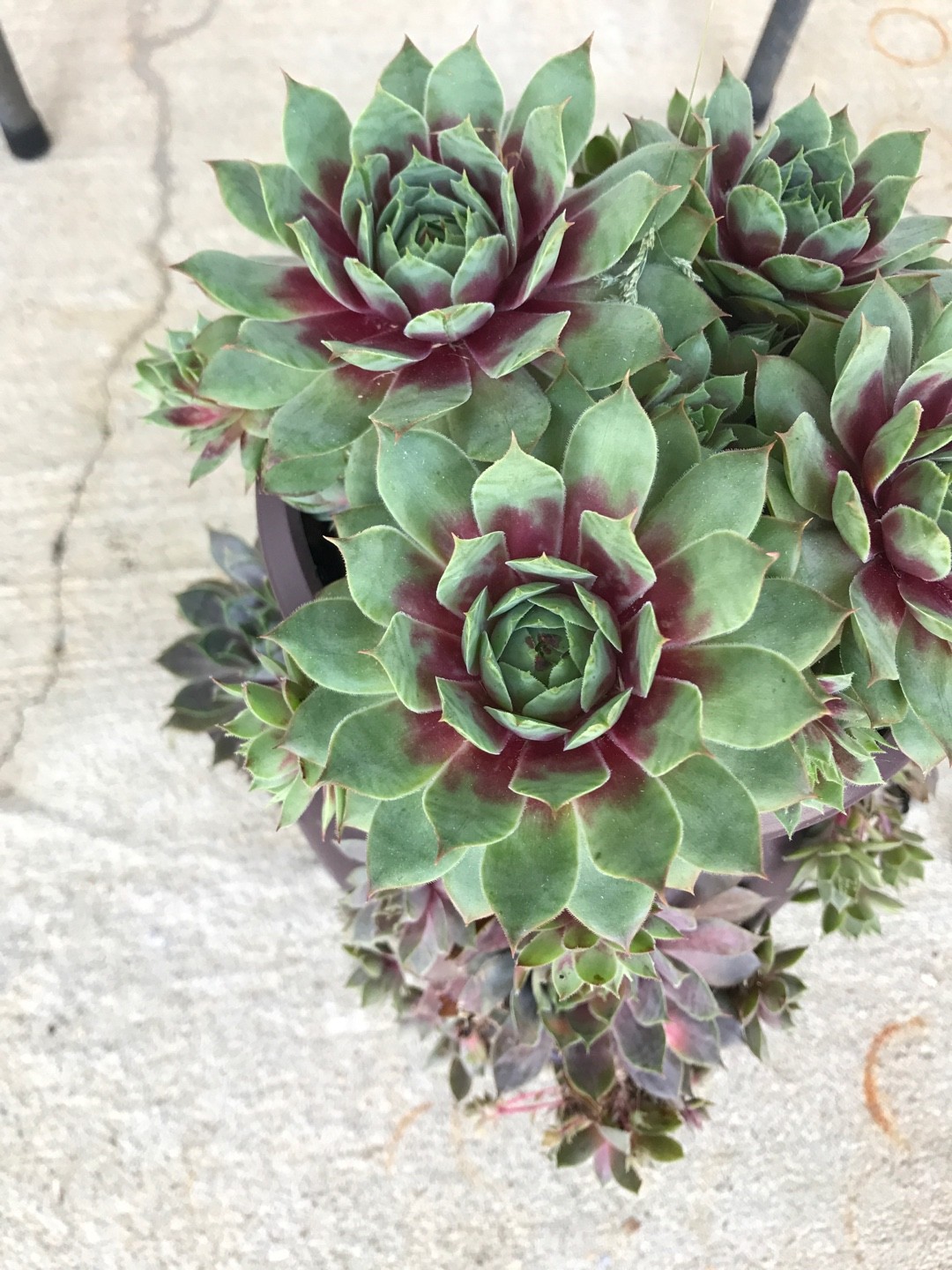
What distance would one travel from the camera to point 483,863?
48 cm

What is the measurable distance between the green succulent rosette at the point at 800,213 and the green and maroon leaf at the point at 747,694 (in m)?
0.22

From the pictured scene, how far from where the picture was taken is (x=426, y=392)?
52cm

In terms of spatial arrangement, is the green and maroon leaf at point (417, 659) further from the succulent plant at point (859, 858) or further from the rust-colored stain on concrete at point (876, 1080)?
the rust-colored stain on concrete at point (876, 1080)

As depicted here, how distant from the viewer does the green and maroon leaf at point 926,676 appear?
500 millimetres

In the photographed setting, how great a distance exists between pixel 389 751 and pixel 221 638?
465 mm

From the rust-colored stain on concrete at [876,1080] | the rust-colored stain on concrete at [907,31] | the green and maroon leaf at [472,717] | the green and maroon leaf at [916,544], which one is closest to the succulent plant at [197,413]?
the green and maroon leaf at [472,717]

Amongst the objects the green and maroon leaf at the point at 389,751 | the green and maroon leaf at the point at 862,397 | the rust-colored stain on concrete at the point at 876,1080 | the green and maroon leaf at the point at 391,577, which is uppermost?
the green and maroon leaf at the point at 862,397

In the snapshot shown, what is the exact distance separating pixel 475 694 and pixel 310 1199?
2.24ft

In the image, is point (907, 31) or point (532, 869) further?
point (907, 31)

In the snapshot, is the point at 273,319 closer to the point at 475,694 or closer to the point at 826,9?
the point at 475,694

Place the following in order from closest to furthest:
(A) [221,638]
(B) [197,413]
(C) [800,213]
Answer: (C) [800,213] → (B) [197,413] → (A) [221,638]

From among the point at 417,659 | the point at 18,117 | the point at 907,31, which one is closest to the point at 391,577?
the point at 417,659

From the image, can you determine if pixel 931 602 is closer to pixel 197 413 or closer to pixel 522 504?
pixel 522 504

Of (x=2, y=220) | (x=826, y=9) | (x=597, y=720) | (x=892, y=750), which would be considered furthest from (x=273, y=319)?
(x=826, y=9)
